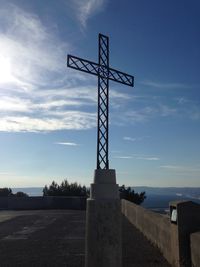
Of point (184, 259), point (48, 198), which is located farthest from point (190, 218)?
point (48, 198)

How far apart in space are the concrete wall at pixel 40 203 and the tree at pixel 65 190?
33.9 feet

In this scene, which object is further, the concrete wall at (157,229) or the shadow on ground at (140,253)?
the concrete wall at (157,229)

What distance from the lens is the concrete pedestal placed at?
648cm

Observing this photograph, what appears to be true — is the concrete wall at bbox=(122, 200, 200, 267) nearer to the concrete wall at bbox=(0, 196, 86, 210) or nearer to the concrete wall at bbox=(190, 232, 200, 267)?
the concrete wall at bbox=(190, 232, 200, 267)

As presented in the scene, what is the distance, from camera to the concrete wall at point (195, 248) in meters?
8.05

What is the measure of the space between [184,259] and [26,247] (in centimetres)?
606

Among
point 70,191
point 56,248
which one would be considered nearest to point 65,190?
point 70,191

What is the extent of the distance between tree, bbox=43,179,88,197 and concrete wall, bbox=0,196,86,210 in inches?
407

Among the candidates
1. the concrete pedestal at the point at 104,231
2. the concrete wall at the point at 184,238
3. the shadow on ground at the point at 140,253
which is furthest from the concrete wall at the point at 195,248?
the concrete pedestal at the point at 104,231

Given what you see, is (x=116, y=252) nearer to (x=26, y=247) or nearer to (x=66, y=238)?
(x=26, y=247)

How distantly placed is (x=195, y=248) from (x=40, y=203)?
29439 mm

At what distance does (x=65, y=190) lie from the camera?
158 ft

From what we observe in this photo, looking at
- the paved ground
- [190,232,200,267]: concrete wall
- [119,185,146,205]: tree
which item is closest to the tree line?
[119,185,146,205]: tree

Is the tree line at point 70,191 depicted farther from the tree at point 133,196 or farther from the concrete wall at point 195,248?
the concrete wall at point 195,248
